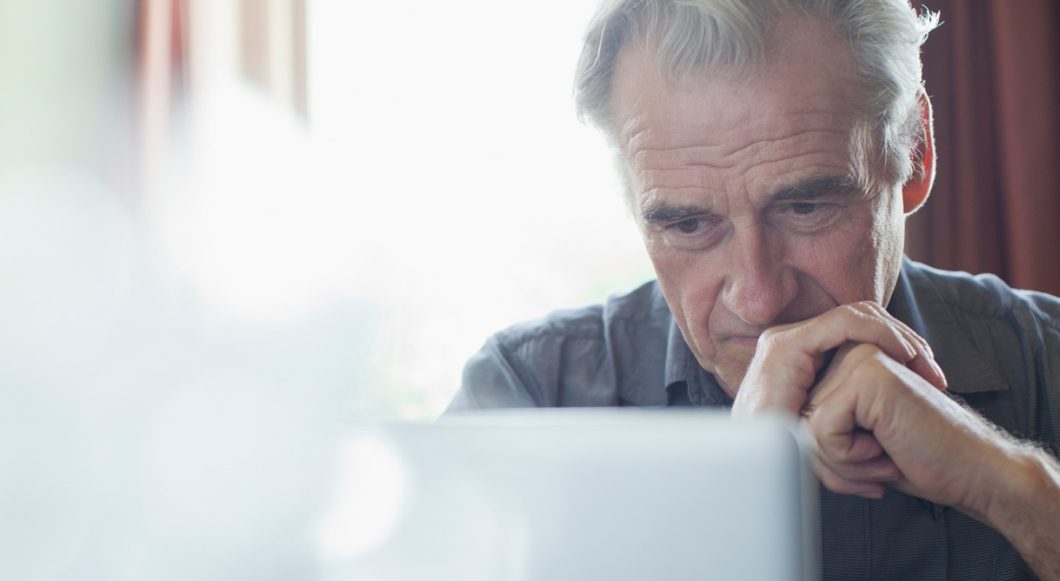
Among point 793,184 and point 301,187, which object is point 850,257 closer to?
point 793,184

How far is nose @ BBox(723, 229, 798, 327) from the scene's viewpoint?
114 centimetres

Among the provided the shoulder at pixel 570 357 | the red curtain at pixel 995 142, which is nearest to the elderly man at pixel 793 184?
the shoulder at pixel 570 357

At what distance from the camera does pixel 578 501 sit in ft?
1.35

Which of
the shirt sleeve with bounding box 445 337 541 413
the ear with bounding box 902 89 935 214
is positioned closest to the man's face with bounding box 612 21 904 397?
the ear with bounding box 902 89 935 214

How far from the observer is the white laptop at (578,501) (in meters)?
0.39

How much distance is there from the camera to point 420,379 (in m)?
2.95

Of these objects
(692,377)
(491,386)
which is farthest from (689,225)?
(491,386)

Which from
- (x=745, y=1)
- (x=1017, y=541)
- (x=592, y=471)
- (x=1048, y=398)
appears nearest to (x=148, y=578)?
(x=592, y=471)

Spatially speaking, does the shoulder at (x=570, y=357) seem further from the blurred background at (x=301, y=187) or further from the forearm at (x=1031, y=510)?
the blurred background at (x=301, y=187)

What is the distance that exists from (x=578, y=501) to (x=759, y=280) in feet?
2.59

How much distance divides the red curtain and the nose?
56.9 inches

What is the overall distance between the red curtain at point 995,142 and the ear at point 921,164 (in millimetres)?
1171

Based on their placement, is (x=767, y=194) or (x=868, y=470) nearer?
(x=868, y=470)

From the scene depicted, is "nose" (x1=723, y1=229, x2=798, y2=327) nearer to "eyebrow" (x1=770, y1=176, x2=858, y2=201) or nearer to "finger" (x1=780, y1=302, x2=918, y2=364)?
"eyebrow" (x1=770, y1=176, x2=858, y2=201)
